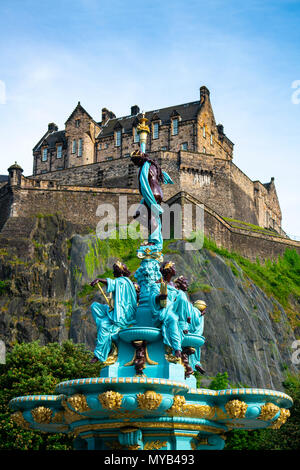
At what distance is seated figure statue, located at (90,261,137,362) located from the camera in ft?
46.9

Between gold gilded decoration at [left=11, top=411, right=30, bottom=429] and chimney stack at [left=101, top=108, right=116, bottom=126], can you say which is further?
chimney stack at [left=101, top=108, right=116, bottom=126]

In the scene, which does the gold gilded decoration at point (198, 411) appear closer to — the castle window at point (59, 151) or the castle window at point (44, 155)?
the castle window at point (59, 151)

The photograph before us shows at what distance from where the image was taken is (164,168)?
204 feet

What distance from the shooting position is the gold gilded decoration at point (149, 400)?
1234 cm

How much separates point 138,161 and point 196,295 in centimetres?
3138

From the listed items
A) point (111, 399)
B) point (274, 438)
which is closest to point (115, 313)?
point (111, 399)

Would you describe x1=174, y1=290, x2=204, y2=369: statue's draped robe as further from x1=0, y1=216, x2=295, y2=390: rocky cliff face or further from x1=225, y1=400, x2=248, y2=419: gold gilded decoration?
x1=0, y1=216, x2=295, y2=390: rocky cliff face

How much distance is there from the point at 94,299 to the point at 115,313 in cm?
3378

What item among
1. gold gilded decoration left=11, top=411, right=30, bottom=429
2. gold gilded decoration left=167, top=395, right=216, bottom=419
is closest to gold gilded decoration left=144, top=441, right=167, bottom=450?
gold gilded decoration left=167, top=395, right=216, bottom=419

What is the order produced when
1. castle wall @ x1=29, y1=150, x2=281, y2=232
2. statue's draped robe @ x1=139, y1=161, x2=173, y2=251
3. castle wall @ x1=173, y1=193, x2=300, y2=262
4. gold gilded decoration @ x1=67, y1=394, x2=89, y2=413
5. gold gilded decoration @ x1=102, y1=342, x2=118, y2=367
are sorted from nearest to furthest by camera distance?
gold gilded decoration @ x1=67, y1=394, x2=89, y2=413 < gold gilded decoration @ x1=102, y1=342, x2=118, y2=367 < statue's draped robe @ x1=139, y1=161, x2=173, y2=251 < castle wall @ x1=173, y1=193, x2=300, y2=262 < castle wall @ x1=29, y1=150, x2=281, y2=232

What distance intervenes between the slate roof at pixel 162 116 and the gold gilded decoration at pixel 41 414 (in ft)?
185

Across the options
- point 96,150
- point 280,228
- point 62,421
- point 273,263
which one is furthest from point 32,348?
point 280,228

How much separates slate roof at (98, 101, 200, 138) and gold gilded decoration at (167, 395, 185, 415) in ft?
188

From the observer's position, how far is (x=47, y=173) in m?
68.6
